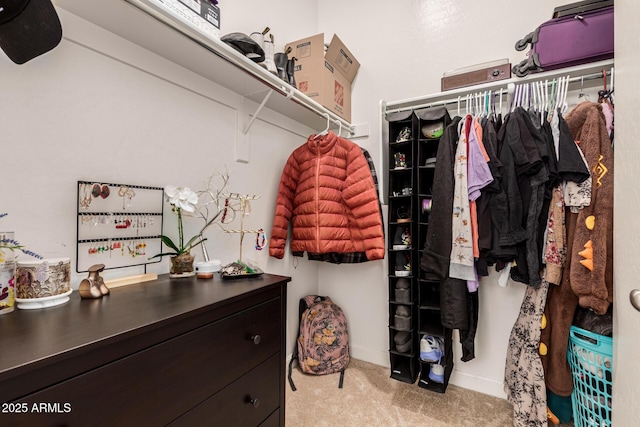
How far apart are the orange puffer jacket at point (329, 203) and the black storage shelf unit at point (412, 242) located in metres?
0.17

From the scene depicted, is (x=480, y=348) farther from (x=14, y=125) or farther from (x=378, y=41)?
(x=14, y=125)

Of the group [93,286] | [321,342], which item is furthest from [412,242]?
[93,286]

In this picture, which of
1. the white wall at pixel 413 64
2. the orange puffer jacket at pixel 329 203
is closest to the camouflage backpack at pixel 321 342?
the white wall at pixel 413 64

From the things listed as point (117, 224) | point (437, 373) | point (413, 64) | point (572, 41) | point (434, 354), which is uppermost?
point (413, 64)

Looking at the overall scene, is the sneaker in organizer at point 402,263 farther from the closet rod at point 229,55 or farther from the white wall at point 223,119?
the closet rod at point 229,55

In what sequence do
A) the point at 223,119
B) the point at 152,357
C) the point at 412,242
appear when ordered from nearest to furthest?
the point at 152,357, the point at 223,119, the point at 412,242

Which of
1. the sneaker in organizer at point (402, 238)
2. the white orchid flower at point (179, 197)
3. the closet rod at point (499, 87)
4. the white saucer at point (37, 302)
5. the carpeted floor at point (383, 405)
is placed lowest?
the carpeted floor at point (383, 405)

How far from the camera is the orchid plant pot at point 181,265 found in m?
1.16

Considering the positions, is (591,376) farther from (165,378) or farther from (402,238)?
(165,378)

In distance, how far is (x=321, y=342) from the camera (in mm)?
1938

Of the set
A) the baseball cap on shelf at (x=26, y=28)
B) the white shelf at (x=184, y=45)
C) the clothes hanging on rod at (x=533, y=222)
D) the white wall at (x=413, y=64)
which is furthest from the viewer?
the white wall at (x=413, y=64)

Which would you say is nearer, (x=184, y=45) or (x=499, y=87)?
(x=184, y=45)

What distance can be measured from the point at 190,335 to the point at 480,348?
1.77 meters

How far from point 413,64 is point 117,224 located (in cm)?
201
